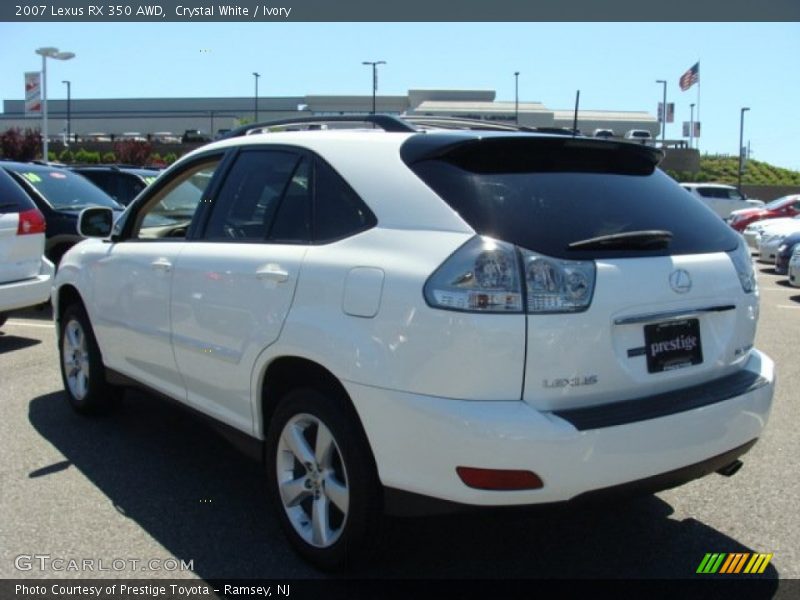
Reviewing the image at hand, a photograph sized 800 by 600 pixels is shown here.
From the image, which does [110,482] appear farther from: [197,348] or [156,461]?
[197,348]

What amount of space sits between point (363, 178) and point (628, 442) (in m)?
1.41

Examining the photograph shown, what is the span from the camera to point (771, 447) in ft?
15.8

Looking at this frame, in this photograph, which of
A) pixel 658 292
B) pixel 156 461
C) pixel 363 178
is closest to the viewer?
pixel 658 292

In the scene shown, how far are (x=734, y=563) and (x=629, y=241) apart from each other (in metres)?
1.48

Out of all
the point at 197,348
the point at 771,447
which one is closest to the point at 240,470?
the point at 197,348

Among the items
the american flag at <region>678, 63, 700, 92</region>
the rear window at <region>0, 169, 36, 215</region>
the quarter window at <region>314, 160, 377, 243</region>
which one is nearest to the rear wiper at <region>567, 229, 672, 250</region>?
the quarter window at <region>314, 160, 377, 243</region>

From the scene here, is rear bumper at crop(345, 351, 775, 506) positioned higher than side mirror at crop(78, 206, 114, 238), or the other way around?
side mirror at crop(78, 206, 114, 238)

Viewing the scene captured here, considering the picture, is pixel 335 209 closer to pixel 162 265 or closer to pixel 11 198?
pixel 162 265

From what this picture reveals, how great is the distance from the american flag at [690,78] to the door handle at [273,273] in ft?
158

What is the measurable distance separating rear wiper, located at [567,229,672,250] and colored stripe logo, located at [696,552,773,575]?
4.46ft

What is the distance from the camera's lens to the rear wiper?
2895mm

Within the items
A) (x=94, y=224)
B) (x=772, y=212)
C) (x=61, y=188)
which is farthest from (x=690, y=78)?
(x=94, y=224)

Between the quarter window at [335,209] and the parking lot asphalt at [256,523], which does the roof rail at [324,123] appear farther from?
the parking lot asphalt at [256,523]

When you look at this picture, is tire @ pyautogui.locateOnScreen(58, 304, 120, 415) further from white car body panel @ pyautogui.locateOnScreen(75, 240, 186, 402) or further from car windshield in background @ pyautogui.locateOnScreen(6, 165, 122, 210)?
car windshield in background @ pyautogui.locateOnScreen(6, 165, 122, 210)
